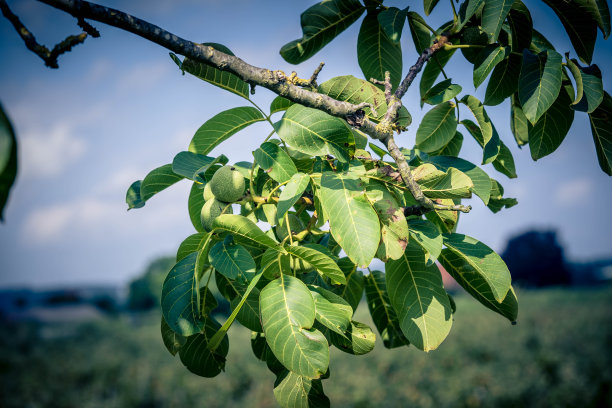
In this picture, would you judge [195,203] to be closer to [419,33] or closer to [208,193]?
[208,193]

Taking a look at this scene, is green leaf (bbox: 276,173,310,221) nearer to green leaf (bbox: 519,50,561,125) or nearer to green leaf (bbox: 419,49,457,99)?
green leaf (bbox: 519,50,561,125)

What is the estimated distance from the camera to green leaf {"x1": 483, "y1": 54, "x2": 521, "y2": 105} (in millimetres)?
1344

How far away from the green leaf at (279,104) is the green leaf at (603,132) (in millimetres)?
1066

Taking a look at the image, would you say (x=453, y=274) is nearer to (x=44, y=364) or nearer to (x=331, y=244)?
(x=331, y=244)

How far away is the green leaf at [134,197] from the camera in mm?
1231

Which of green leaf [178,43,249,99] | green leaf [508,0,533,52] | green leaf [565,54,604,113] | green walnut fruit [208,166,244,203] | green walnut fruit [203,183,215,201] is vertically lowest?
green walnut fruit [203,183,215,201]

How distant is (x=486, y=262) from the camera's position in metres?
1.06

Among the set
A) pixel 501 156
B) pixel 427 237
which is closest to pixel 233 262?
pixel 427 237

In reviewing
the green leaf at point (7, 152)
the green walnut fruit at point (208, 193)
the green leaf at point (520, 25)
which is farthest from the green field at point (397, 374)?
the green leaf at point (7, 152)

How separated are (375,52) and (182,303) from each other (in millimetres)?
1119

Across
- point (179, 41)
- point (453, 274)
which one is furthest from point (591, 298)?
point (179, 41)

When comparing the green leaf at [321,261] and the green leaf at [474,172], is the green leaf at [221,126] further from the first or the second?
the green leaf at [474,172]

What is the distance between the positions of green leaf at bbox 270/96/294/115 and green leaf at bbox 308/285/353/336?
0.54 metres

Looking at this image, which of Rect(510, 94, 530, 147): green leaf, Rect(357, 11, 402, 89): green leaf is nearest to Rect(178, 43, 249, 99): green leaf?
Rect(357, 11, 402, 89): green leaf
